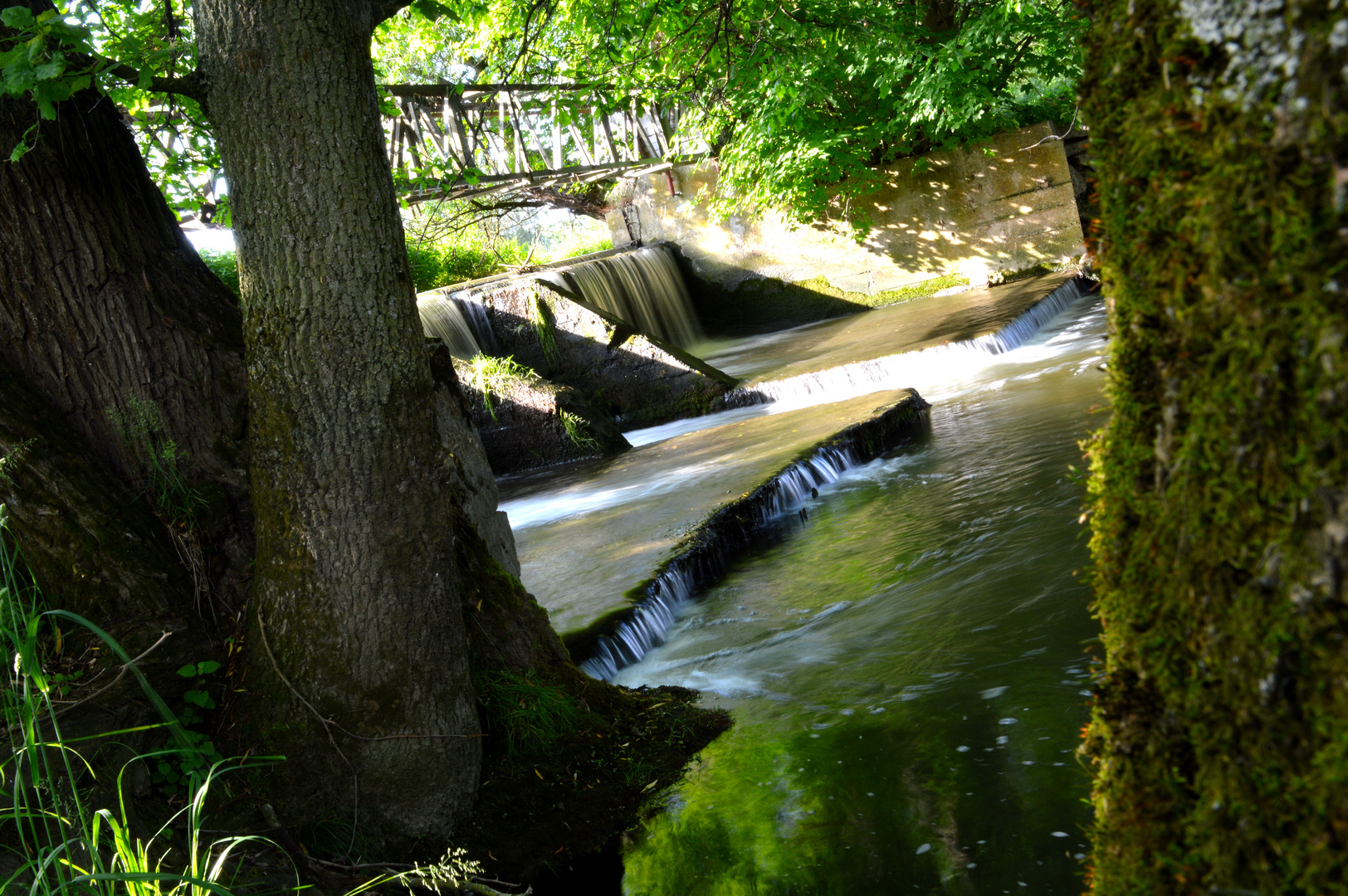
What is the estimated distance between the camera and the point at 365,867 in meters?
2.74

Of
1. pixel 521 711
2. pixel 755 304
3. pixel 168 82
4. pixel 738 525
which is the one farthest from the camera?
pixel 755 304

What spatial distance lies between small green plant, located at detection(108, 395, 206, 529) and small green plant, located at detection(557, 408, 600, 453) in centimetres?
695

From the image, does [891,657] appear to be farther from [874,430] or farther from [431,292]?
[431,292]

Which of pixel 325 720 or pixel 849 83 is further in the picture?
pixel 849 83

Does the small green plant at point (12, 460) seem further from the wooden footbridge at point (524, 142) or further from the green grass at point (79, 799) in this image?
the wooden footbridge at point (524, 142)

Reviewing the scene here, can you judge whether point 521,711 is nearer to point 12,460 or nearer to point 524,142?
point 12,460

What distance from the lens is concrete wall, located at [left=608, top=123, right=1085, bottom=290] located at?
14617mm

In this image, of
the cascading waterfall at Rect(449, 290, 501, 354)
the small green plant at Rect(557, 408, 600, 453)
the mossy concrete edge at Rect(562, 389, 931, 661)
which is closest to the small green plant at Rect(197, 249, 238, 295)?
the cascading waterfall at Rect(449, 290, 501, 354)

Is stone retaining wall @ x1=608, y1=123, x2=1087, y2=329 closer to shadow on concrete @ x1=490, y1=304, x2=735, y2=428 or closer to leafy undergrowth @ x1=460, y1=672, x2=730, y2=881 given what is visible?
shadow on concrete @ x1=490, y1=304, x2=735, y2=428

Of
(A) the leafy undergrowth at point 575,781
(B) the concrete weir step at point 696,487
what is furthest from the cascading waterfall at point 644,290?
(A) the leafy undergrowth at point 575,781

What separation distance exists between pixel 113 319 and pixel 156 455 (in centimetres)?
44

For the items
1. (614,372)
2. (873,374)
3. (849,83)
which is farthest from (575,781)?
(849,83)

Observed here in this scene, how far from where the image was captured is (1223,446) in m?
1.05

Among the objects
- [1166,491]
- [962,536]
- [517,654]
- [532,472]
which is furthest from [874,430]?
[1166,491]
